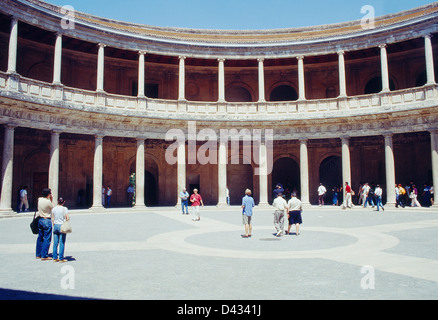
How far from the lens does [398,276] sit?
20.4 ft

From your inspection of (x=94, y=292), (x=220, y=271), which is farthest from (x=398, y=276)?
(x=94, y=292)

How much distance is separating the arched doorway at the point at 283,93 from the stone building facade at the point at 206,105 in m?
0.08

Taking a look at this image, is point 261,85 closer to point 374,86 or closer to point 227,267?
point 374,86

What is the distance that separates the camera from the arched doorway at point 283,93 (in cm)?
2936

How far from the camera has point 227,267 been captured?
7.04 meters

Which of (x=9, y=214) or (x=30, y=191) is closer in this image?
(x=9, y=214)

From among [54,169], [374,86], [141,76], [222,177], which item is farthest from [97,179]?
[374,86]

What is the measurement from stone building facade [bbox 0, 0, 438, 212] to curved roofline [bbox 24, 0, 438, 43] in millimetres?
113

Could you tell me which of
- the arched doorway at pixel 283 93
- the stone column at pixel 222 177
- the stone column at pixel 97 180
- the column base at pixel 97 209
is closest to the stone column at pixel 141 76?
the stone column at pixel 97 180

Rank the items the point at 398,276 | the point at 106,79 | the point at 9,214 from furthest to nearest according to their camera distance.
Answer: the point at 106,79
the point at 9,214
the point at 398,276

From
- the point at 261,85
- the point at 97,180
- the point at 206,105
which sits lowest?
the point at 97,180

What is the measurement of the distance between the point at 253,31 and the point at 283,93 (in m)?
5.66
